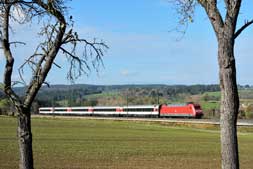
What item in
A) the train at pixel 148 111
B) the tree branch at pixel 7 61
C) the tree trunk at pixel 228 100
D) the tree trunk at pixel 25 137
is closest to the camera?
the tree trunk at pixel 228 100

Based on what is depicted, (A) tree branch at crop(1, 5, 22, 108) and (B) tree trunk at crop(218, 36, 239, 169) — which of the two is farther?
(A) tree branch at crop(1, 5, 22, 108)

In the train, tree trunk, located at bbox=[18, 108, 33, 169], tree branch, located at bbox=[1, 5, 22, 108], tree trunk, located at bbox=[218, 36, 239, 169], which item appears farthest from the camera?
the train

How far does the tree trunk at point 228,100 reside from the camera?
297 inches

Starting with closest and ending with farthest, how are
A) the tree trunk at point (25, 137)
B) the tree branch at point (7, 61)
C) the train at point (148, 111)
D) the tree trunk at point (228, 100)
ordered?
the tree trunk at point (228, 100)
the tree branch at point (7, 61)
the tree trunk at point (25, 137)
the train at point (148, 111)

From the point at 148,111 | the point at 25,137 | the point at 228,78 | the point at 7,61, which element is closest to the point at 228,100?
the point at 228,78

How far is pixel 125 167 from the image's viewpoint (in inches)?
874

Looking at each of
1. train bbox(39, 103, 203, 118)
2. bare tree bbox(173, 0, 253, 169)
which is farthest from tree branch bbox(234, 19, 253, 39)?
train bbox(39, 103, 203, 118)

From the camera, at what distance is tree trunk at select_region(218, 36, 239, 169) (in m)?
7.54

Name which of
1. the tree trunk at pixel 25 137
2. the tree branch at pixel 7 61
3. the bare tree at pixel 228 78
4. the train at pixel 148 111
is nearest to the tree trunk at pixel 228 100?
the bare tree at pixel 228 78

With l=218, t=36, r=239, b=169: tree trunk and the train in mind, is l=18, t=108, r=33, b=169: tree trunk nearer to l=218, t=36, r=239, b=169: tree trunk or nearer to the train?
l=218, t=36, r=239, b=169: tree trunk

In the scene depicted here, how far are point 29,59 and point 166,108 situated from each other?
108 metres

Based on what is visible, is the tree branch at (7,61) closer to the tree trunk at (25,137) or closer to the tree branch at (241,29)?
the tree trunk at (25,137)

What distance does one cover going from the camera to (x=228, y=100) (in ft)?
24.7

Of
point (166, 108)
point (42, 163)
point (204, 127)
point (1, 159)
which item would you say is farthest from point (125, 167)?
point (166, 108)
